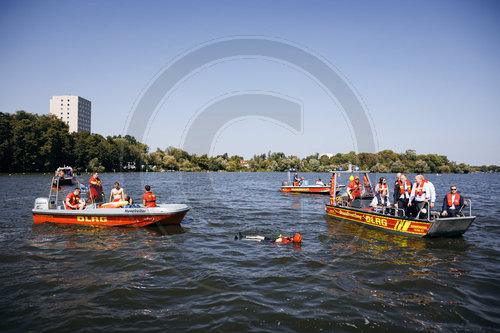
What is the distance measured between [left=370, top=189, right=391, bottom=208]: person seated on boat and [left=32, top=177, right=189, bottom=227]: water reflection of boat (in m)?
9.87

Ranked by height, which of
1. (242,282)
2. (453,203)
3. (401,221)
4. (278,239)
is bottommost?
(242,282)

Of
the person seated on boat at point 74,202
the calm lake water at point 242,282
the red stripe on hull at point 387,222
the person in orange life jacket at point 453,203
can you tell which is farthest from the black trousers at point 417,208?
the person seated on boat at point 74,202

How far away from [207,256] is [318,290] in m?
4.39

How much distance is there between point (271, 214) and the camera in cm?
1945

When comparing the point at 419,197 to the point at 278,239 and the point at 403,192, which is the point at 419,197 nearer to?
the point at 403,192

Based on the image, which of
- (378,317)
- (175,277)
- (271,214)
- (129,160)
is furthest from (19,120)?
(378,317)

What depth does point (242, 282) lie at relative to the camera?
7910 millimetres

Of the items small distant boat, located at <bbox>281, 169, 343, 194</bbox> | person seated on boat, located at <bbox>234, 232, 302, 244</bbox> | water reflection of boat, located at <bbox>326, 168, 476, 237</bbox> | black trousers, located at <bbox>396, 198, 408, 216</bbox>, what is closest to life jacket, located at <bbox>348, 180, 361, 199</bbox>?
water reflection of boat, located at <bbox>326, 168, 476, 237</bbox>

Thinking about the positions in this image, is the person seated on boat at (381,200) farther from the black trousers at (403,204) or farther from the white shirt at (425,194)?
the white shirt at (425,194)

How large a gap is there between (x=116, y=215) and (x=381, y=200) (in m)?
13.6

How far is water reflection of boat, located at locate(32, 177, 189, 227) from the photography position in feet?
45.0

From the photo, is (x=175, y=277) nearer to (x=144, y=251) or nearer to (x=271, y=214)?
(x=144, y=251)

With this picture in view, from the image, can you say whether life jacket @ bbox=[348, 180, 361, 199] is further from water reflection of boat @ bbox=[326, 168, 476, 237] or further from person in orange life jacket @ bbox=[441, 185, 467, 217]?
person in orange life jacket @ bbox=[441, 185, 467, 217]

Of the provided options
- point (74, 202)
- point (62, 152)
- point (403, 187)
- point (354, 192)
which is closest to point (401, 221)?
point (403, 187)
